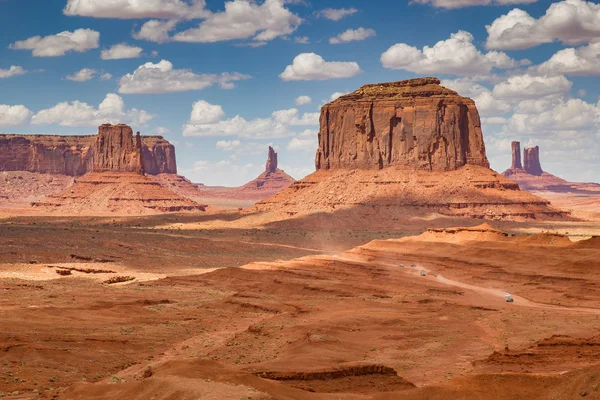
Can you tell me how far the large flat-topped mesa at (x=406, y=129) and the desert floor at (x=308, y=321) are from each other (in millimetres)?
47267

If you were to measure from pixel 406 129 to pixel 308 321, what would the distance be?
84.6 metres

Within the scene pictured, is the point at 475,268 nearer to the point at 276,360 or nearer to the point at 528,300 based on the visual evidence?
the point at 528,300

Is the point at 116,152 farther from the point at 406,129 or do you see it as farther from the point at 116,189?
the point at 406,129

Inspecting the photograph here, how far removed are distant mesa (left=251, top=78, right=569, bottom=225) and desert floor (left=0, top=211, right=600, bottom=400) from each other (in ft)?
129

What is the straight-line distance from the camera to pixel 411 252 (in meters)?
62.9

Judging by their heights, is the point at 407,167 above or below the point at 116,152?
below

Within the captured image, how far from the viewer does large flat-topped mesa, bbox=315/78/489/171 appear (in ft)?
379

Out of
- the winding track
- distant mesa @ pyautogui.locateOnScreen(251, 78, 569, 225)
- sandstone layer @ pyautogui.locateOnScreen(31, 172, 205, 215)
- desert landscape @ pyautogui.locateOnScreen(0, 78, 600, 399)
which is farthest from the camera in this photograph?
sandstone layer @ pyautogui.locateOnScreen(31, 172, 205, 215)

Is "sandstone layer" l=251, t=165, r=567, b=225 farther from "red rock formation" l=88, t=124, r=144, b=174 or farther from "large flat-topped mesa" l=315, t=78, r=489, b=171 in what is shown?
"red rock formation" l=88, t=124, r=144, b=174

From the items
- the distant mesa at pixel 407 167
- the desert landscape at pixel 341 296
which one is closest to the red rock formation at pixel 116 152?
the desert landscape at pixel 341 296

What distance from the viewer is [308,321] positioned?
35281 millimetres

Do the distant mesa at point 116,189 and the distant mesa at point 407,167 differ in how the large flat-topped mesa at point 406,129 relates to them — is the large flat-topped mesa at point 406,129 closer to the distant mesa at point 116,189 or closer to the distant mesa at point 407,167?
the distant mesa at point 407,167

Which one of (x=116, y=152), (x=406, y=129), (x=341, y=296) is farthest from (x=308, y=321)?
(x=116, y=152)

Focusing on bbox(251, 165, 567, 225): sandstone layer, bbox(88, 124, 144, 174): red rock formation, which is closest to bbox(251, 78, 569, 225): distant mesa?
bbox(251, 165, 567, 225): sandstone layer
